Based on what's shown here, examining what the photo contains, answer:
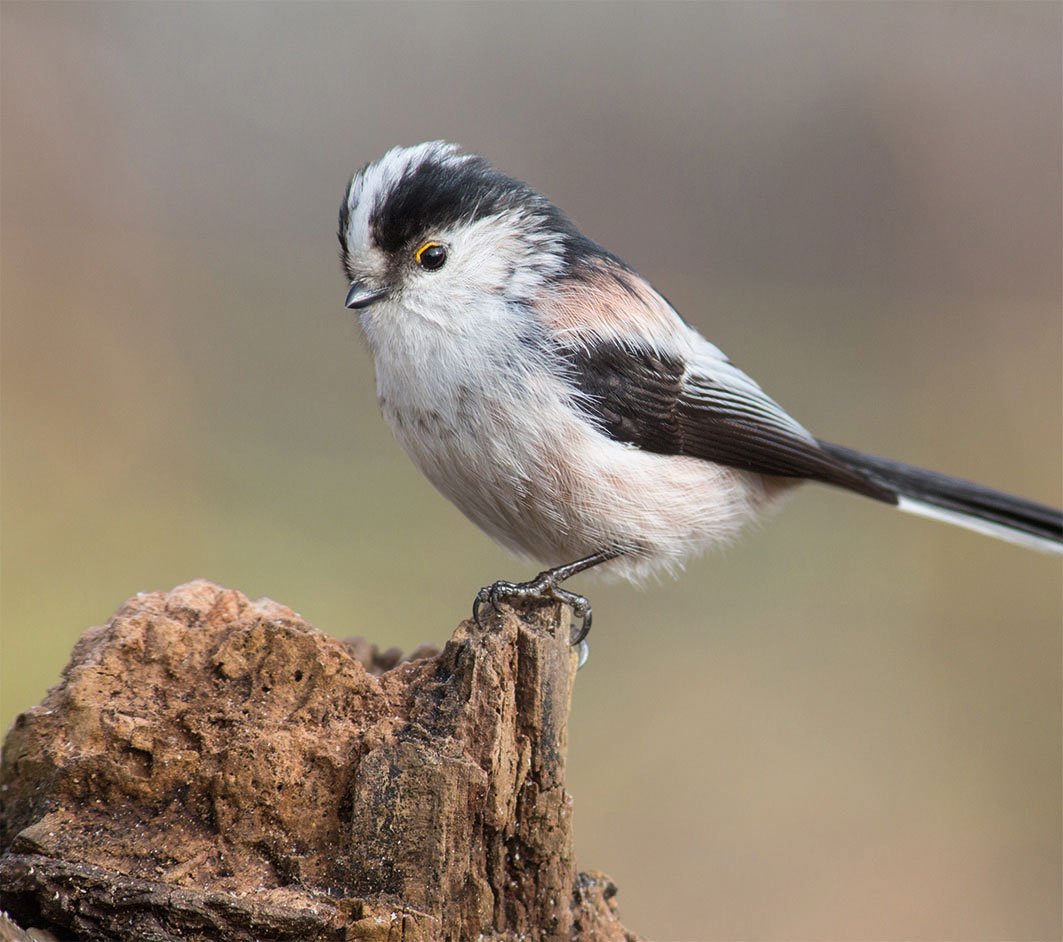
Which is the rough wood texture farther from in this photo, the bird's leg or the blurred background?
the blurred background

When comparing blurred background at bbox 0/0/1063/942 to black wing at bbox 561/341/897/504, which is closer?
black wing at bbox 561/341/897/504

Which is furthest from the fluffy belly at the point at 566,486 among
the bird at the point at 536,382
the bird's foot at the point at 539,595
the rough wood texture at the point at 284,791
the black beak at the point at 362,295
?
the rough wood texture at the point at 284,791

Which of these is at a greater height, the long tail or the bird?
the long tail

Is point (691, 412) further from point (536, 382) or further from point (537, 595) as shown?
point (537, 595)

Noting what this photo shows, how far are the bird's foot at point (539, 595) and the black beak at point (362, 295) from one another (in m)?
0.85

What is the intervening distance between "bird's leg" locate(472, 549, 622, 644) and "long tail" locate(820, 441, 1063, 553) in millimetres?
1121

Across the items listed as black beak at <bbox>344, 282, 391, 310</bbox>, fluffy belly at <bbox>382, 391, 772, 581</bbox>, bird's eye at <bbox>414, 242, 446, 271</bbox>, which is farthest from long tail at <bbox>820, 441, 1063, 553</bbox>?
black beak at <bbox>344, 282, 391, 310</bbox>

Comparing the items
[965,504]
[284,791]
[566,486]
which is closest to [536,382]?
[566,486]

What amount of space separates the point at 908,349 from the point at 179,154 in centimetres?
379

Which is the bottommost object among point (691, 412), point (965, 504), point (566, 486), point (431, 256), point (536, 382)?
point (566, 486)

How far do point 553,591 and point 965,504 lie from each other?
5.75ft

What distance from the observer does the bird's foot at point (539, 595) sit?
262 centimetres

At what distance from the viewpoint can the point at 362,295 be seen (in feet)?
9.37

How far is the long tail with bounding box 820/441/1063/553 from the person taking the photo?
11.8 ft
